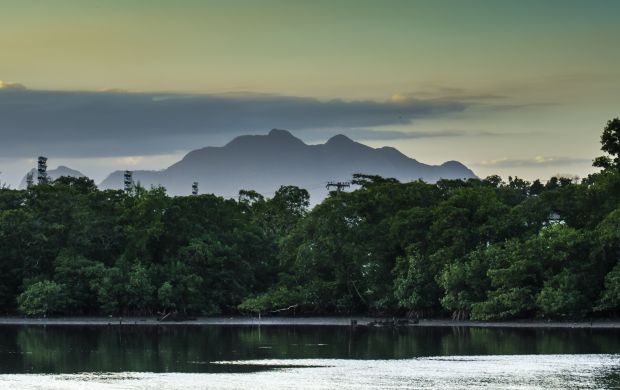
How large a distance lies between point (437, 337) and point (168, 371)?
979 inches

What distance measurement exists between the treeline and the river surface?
6668 millimetres

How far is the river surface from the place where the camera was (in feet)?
168

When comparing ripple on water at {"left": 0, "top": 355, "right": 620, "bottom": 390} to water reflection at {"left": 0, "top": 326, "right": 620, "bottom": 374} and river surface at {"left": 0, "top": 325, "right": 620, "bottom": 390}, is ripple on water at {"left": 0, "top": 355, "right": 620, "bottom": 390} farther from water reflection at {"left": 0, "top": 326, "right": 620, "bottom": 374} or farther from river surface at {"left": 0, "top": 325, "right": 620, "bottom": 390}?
water reflection at {"left": 0, "top": 326, "right": 620, "bottom": 374}

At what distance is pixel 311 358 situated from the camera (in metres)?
62.5

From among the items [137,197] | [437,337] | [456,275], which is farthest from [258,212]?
[437,337]

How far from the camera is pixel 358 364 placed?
194ft

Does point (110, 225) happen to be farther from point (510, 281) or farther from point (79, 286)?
point (510, 281)

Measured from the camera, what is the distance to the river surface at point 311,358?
51.2m

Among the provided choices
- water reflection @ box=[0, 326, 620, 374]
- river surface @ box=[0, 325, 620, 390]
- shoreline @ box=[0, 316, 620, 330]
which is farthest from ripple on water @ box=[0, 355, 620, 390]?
shoreline @ box=[0, 316, 620, 330]

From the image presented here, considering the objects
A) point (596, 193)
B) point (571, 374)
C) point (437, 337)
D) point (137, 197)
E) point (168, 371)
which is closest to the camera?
point (571, 374)

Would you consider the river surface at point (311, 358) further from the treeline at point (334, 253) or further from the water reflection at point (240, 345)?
the treeline at point (334, 253)

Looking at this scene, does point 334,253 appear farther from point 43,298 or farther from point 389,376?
point 389,376

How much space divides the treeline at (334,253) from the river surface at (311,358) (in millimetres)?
6668

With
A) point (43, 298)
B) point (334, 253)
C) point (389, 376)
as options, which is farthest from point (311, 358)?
point (43, 298)
